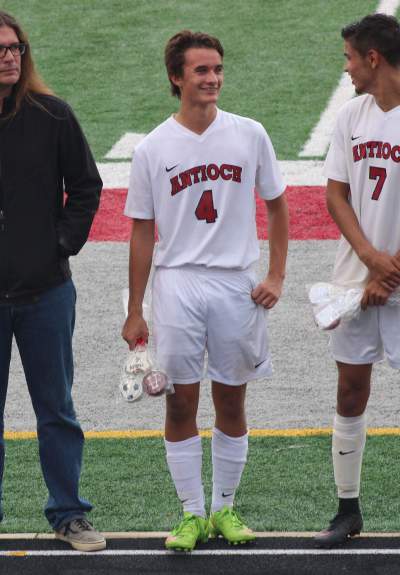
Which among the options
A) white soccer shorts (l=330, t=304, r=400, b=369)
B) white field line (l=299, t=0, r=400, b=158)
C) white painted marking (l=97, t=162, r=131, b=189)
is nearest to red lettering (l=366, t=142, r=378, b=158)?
white soccer shorts (l=330, t=304, r=400, b=369)

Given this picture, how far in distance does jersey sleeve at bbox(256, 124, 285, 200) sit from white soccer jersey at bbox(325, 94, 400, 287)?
218 millimetres

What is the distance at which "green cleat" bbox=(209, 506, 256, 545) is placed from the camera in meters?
5.21

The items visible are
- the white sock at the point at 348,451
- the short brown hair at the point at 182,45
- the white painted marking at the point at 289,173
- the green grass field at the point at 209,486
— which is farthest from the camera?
the white painted marking at the point at 289,173

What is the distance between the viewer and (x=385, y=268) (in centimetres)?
502

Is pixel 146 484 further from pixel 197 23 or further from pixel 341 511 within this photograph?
pixel 197 23

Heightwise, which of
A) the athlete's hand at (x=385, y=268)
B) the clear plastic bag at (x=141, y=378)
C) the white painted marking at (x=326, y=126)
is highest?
the athlete's hand at (x=385, y=268)

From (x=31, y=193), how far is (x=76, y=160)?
21 centimetres

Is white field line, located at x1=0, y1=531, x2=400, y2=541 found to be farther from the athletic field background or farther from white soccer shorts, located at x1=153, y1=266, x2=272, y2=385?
white soccer shorts, located at x1=153, y1=266, x2=272, y2=385

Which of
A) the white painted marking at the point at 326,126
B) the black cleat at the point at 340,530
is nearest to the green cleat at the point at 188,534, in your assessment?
the black cleat at the point at 340,530

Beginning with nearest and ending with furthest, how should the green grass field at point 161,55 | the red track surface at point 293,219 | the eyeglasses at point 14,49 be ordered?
1. the eyeglasses at point 14,49
2. the red track surface at point 293,219
3. the green grass field at point 161,55

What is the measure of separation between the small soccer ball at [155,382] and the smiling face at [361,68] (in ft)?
4.20

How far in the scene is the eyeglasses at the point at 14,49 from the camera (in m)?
4.84

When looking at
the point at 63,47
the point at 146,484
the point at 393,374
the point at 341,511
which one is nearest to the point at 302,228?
the point at 393,374

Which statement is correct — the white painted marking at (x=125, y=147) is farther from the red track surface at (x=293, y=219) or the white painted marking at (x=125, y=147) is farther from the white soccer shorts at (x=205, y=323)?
the white soccer shorts at (x=205, y=323)
